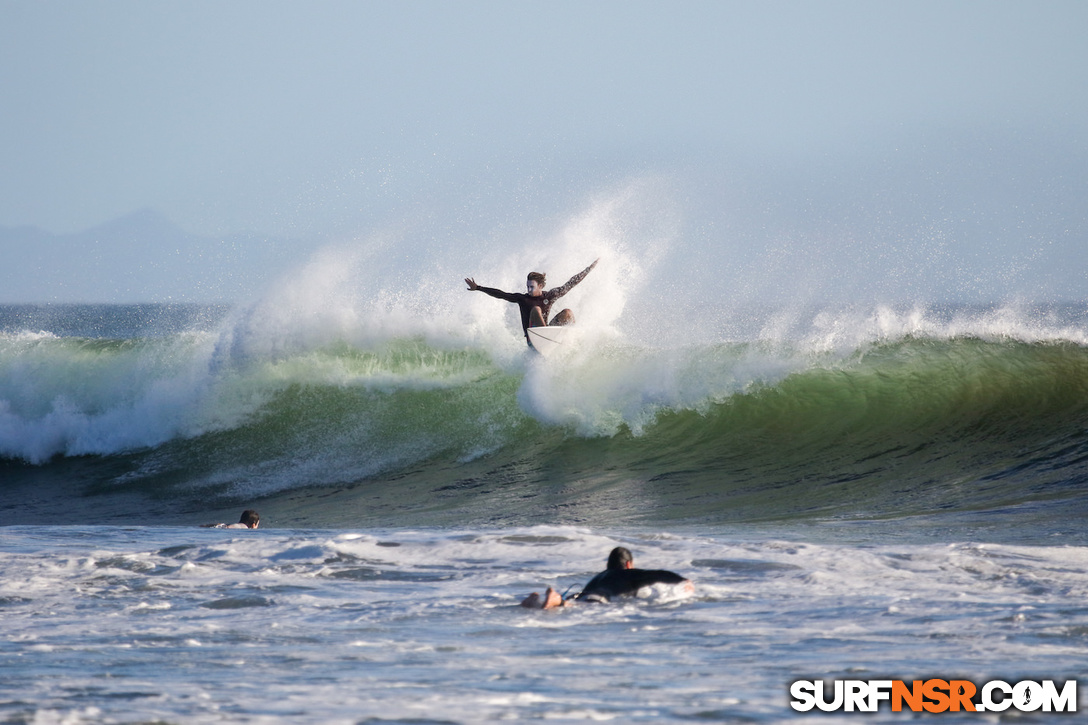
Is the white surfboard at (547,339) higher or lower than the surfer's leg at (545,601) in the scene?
higher

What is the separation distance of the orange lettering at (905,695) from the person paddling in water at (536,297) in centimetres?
989

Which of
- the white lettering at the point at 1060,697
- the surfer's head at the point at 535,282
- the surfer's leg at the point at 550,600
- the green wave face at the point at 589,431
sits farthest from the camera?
the surfer's head at the point at 535,282

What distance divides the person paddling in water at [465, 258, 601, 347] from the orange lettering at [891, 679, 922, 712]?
9887mm

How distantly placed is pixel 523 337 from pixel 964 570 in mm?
10180

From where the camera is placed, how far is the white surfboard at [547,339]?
14.5 m

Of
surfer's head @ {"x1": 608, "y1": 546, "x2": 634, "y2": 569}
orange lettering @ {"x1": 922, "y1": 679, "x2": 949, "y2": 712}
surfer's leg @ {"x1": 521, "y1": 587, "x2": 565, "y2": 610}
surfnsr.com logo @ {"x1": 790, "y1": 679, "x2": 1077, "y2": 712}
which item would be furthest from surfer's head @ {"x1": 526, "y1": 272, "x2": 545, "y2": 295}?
orange lettering @ {"x1": 922, "y1": 679, "x2": 949, "y2": 712}

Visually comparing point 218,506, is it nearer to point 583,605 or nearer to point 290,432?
point 290,432

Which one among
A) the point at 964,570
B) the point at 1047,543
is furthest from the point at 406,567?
the point at 1047,543

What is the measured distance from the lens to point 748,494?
10.9 metres

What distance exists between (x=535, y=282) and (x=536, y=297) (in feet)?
0.70

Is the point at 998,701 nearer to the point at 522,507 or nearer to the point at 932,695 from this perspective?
the point at 932,695

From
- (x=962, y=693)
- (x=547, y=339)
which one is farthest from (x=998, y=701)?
(x=547, y=339)

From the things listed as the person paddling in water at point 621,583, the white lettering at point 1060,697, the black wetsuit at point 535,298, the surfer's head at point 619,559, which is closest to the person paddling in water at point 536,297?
the black wetsuit at point 535,298

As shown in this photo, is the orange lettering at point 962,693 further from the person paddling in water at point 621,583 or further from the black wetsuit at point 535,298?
the black wetsuit at point 535,298
